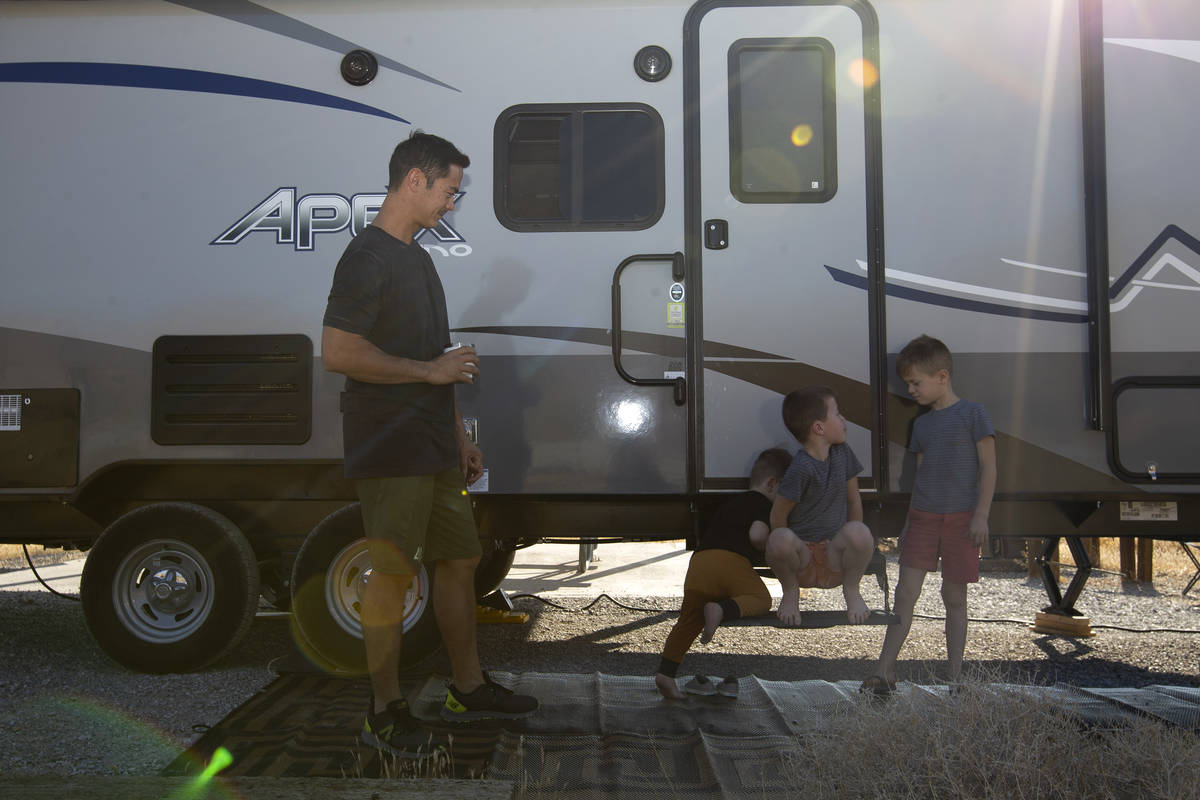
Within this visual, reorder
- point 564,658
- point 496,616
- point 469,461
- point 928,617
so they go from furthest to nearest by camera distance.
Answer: point 928,617 → point 496,616 → point 564,658 → point 469,461

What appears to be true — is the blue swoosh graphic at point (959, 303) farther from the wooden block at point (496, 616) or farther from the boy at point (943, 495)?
the wooden block at point (496, 616)

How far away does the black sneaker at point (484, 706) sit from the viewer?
3.45 metres

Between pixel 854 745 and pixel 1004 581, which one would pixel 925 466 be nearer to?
pixel 854 745

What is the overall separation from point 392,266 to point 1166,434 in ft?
10.8

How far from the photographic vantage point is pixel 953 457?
3852 mm

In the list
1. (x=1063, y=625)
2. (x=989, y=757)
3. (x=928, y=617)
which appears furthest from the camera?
(x=928, y=617)

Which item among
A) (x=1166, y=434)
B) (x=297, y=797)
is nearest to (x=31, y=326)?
(x=297, y=797)

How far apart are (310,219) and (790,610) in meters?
2.70

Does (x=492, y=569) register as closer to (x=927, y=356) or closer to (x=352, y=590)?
(x=352, y=590)

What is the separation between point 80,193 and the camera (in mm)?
4398

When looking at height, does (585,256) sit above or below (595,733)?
above

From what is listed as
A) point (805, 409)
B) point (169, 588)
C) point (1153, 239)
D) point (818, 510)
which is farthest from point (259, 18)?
point (1153, 239)

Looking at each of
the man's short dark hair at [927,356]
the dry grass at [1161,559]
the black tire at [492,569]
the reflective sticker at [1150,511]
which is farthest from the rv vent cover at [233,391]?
the dry grass at [1161,559]

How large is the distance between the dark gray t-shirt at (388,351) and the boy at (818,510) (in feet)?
4.49
